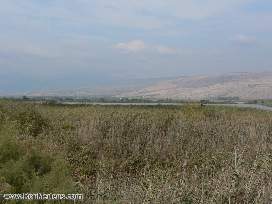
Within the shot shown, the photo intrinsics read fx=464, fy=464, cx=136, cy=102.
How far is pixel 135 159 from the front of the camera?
572 inches

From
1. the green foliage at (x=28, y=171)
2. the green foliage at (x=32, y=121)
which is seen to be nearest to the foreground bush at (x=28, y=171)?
the green foliage at (x=28, y=171)

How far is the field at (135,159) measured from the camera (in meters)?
7.39

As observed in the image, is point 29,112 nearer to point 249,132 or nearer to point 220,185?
point 249,132

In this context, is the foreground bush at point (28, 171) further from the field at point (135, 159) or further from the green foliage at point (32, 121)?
the green foliage at point (32, 121)

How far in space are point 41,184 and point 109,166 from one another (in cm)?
646

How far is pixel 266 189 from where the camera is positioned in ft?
25.0

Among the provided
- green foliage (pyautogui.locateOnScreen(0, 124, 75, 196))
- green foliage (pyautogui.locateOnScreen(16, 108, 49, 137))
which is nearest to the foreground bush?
green foliage (pyautogui.locateOnScreen(0, 124, 75, 196))

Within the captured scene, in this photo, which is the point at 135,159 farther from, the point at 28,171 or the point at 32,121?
the point at 28,171

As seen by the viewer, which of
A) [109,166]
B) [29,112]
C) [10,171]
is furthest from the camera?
[29,112]

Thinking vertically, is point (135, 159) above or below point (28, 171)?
below

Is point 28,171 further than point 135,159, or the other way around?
point 135,159

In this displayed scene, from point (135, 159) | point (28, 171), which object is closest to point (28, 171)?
point (28, 171)

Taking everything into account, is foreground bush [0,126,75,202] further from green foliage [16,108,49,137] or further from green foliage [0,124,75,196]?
green foliage [16,108,49,137]

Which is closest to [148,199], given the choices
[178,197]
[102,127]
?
[178,197]
